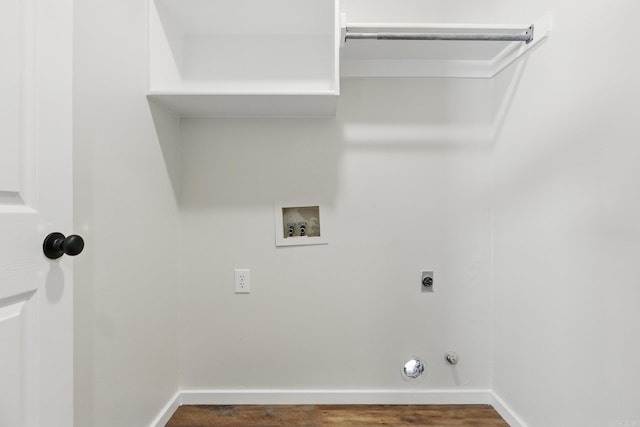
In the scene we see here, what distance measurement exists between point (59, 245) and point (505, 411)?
183 centimetres

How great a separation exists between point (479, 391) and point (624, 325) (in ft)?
3.09

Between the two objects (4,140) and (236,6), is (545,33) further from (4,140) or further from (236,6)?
(4,140)

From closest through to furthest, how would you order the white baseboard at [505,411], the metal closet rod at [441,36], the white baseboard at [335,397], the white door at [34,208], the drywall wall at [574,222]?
the white door at [34,208] < the drywall wall at [574,222] < the metal closet rod at [441,36] < the white baseboard at [505,411] < the white baseboard at [335,397]

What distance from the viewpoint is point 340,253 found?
1.74 meters

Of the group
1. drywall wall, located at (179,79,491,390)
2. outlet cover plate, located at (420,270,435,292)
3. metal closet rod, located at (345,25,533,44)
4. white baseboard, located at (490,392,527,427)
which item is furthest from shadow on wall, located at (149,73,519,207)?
white baseboard, located at (490,392,527,427)

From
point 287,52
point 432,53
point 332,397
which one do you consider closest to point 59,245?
point 287,52

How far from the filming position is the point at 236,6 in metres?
1.47

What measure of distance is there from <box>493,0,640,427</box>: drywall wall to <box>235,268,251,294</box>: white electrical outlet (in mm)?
1232

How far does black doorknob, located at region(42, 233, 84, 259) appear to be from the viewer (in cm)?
74

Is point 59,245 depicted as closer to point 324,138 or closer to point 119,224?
point 119,224

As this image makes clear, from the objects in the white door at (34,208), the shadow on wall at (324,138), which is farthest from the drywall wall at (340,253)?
the white door at (34,208)

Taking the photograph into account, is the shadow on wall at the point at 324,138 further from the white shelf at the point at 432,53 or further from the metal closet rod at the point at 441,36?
the metal closet rod at the point at 441,36

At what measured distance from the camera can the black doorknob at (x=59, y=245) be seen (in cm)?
74

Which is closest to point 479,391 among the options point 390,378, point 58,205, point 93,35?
point 390,378
